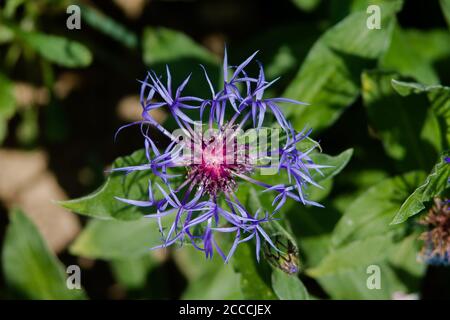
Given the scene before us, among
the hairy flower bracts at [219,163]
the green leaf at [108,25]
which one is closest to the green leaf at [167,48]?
the green leaf at [108,25]

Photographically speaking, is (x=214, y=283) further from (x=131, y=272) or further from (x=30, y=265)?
(x=30, y=265)

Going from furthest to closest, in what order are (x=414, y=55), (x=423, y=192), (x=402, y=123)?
1. (x=414, y=55)
2. (x=402, y=123)
3. (x=423, y=192)

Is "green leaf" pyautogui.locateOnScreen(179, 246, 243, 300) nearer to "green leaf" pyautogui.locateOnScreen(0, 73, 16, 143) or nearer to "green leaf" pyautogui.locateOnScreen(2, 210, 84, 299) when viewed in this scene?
Result: "green leaf" pyautogui.locateOnScreen(2, 210, 84, 299)

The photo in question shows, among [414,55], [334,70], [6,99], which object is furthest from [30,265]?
→ [414,55]

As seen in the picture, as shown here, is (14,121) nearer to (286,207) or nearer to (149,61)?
(149,61)

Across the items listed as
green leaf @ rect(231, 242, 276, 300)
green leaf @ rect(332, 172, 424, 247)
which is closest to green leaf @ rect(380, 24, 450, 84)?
green leaf @ rect(332, 172, 424, 247)

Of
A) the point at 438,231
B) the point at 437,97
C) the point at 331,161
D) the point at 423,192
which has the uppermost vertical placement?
the point at 437,97
